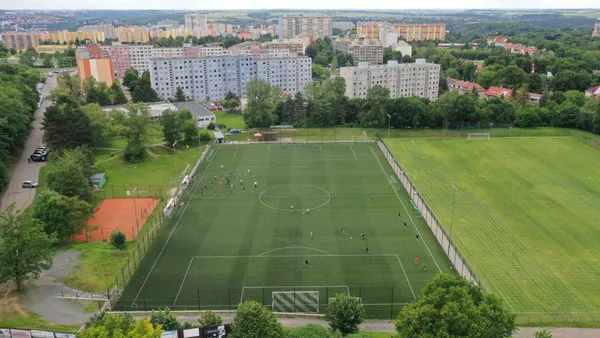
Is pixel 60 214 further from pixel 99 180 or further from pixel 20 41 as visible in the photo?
pixel 20 41

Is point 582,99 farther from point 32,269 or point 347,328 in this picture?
point 32,269

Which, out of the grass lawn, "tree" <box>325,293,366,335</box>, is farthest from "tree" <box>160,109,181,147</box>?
"tree" <box>325,293,366,335</box>

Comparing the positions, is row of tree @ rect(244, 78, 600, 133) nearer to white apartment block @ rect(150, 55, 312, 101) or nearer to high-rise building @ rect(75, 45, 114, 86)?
white apartment block @ rect(150, 55, 312, 101)

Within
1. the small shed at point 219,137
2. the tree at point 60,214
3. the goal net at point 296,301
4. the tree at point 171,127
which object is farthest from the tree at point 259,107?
the goal net at point 296,301

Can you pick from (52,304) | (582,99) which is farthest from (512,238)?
(582,99)

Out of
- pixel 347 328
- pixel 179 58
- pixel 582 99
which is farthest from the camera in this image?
pixel 179 58

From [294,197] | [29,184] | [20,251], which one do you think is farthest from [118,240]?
[29,184]
